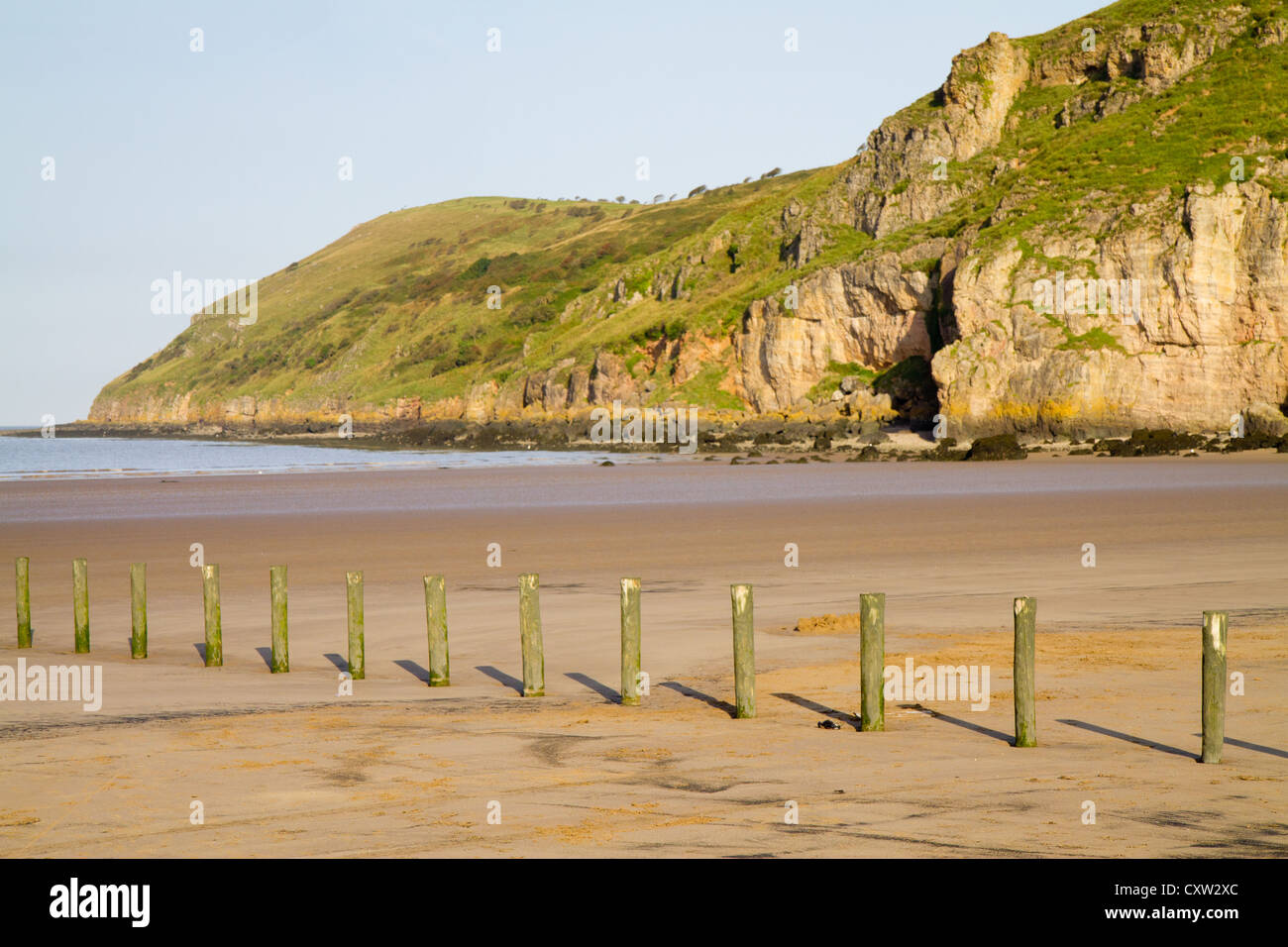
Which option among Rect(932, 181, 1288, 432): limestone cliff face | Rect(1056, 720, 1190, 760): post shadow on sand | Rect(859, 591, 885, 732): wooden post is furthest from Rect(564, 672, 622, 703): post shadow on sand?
Rect(932, 181, 1288, 432): limestone cliff face

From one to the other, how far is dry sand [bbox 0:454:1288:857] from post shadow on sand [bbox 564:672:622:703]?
62 mm

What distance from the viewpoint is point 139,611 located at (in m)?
15.2

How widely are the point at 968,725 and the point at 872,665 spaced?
1106 millimetres

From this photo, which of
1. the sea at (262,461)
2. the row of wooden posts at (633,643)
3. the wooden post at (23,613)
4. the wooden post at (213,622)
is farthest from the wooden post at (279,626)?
the sea at (262,461)

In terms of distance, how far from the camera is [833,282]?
86.8 metres

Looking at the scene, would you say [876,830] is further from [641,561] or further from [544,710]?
[641,561]

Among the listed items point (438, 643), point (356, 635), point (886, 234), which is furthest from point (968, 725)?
point (886, 234)

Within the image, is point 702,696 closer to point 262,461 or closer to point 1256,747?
point 1256,747

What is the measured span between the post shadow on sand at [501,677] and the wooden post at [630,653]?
136cm

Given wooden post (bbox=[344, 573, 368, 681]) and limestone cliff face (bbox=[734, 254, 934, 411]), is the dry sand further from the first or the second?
limestone cliff face (bbox=[734, 254, 934, 411])

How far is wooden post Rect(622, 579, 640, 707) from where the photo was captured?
12.4 meters

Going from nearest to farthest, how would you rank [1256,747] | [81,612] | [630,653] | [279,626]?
[1256,747], [630,653], [279,626], [81,612]

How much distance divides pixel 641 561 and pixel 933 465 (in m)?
34.8
